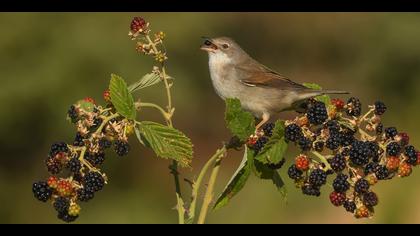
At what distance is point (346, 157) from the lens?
3.96m

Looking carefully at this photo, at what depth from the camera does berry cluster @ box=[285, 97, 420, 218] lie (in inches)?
155

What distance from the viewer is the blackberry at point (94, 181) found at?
379 centimetres

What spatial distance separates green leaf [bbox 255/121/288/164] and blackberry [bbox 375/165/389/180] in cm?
49

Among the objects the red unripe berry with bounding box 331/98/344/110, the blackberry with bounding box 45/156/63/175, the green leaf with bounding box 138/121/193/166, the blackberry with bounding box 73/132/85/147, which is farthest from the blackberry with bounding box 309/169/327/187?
the blackberry with bounding box 45/156/63/175

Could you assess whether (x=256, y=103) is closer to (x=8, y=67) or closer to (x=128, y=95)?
(x=128, y=95)

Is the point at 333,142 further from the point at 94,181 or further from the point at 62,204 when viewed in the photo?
the point at 62,204

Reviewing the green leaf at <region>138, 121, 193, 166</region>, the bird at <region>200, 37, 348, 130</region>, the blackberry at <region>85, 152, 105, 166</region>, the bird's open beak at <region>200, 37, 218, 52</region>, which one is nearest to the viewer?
the blackberry at <region>85, 152, 105, 166</region>

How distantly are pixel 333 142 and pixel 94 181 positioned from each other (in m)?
1.24

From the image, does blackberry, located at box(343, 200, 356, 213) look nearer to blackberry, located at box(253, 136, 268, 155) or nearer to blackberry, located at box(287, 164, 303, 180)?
blackberry, located at box(287, 164, 303, 180)

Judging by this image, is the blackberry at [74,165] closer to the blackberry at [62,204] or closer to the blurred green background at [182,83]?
the blackberry at [62,204]


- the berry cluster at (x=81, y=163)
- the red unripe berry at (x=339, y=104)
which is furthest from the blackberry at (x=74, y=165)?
the red unripe berry at (x=339, y=104)

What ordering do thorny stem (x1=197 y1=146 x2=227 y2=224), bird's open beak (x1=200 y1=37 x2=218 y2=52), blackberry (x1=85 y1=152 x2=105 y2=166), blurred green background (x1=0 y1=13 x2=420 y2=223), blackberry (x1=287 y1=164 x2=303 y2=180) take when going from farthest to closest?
1. blurred green background (x1=0 y1=13 x2=420 y2=223)
2. bird's open beak (x1=200 y1=37 x2=218 y2=52)
3. blackberry (x1=287 y1=164 x2=303 y2=180)
4. blackberry (x1=85 y1=152 x2=105 y2=166)
5. thorny stem (x1=197 y1=146 x2=227 y2=224)

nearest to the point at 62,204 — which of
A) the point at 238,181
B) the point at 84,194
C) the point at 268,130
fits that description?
the point at 84,194

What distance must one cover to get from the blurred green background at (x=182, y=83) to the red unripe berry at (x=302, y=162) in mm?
6024
